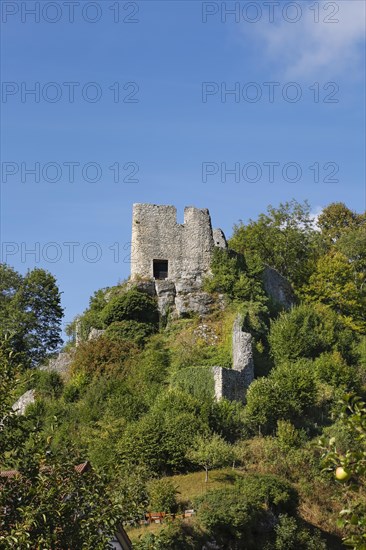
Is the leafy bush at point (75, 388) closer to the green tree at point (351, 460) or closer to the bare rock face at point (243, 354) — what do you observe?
the bare rock face at point (243, 354)

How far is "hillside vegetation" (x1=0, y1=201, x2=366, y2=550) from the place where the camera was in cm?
1668

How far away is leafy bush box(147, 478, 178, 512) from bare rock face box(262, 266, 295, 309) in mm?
15627

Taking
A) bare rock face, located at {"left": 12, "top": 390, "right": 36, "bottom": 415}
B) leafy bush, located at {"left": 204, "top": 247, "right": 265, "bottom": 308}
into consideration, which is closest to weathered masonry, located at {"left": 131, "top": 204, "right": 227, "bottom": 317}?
leafy bush, located at {"left": 204, "top": 247, "right": 265, "bottom": 308}

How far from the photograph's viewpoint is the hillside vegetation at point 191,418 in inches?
656

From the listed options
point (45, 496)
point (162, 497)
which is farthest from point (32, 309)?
point (45, 496)

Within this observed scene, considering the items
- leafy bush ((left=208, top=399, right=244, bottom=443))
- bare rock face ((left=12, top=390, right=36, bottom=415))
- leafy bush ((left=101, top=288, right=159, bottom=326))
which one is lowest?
leafy bush ((left=208, top=399, right=244, bottom=443))

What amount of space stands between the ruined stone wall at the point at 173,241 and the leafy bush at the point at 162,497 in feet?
48.8

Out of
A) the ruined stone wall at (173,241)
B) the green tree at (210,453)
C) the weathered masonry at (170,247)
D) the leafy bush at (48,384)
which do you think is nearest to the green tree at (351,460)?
the green tree at (210,453)

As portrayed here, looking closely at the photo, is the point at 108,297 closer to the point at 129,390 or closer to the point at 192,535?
the point at 129,390

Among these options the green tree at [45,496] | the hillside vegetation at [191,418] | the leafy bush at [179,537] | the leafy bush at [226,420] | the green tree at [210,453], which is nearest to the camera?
the green tree at [45,496]

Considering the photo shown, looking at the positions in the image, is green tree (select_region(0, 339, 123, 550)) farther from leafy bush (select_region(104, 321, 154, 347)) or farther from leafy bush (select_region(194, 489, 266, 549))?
leafy bush (select_region(104, 321, 154, 347))

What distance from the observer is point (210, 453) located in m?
31.8

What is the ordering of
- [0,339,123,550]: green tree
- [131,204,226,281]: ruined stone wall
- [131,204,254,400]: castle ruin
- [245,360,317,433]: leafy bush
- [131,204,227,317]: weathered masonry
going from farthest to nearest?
[131,204,226,281]: ruined stone wall, [131,204,227,317]: weathered masonry, [131,204,254,400]: castle ruin, [245,360,317,433]: leafy bush, [0,339,123,550]: green tree

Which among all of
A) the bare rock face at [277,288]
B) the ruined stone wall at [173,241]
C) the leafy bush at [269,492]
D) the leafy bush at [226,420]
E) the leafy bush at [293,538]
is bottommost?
the leafy bush at [293,538]
